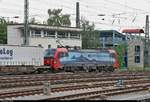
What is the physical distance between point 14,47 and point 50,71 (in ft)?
21.2

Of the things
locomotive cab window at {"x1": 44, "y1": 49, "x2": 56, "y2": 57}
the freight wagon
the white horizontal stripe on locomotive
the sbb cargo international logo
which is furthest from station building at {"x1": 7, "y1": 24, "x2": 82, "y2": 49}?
the sbb cargo international logo

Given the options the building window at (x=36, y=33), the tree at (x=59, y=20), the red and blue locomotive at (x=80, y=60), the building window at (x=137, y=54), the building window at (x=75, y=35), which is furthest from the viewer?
the tree at (x=59, y=20)

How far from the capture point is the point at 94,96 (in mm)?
19672

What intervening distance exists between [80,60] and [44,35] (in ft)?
70.0

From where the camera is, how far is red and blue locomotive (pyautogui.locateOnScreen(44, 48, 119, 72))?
46.3 meters

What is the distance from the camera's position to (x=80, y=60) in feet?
160

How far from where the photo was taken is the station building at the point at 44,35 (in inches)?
2630

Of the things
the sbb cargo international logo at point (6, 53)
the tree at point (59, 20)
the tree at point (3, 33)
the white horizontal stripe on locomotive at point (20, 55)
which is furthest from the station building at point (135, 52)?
the sbb cargo international logo at point (6, 53)

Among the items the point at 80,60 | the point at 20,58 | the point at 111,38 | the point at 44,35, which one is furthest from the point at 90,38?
the point at 20,58

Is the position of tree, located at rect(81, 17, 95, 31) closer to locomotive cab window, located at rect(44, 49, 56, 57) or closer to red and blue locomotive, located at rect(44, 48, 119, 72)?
red and blue locomotive, located at rect(44, 48, 119, 72)

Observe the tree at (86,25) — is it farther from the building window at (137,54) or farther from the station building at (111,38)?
the building window at (137,54)

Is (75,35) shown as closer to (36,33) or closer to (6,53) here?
(36,33)

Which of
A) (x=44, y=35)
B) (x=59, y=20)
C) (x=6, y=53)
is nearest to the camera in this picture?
(x=6, y=53)

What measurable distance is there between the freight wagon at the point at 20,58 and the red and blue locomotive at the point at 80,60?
60.3 inches
